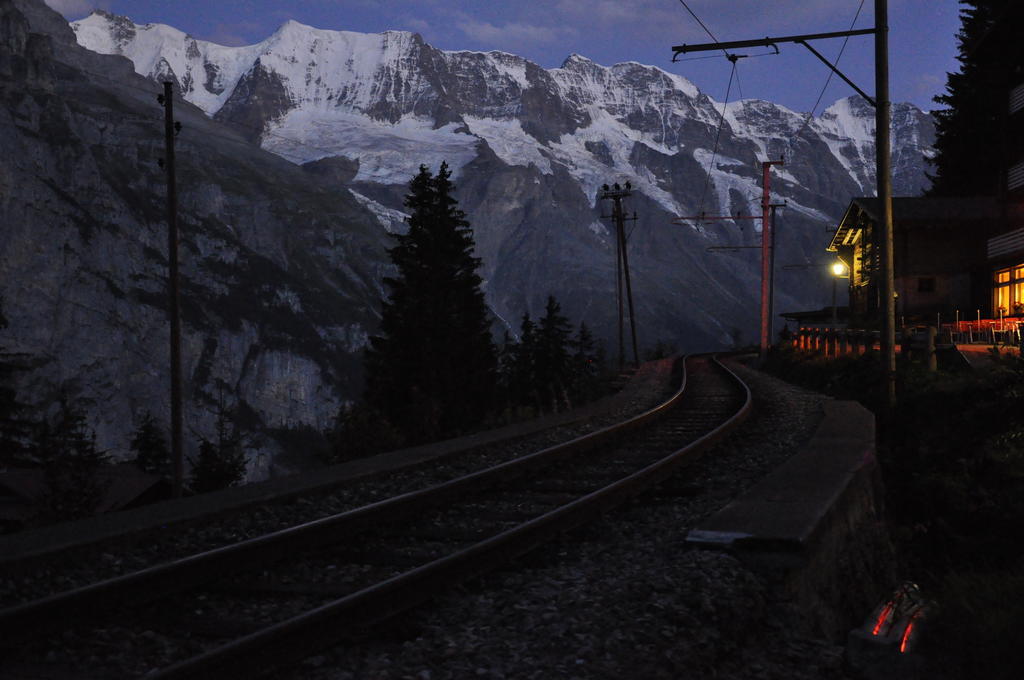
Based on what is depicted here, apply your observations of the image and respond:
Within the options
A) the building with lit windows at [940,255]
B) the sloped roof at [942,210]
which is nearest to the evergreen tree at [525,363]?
the building with lit windows at [940,255]

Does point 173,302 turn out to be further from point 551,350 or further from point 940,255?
point 551,350

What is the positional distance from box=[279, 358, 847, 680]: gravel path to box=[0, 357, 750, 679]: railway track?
0.62ft

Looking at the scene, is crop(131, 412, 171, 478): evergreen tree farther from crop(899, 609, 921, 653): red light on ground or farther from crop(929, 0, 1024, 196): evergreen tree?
crop(899, 609, 921, 653): red light on ground

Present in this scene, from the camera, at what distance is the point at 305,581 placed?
5793mm

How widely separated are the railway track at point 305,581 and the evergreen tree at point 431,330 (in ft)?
112

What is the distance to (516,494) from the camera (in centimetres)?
900

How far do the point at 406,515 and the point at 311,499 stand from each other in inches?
46.3

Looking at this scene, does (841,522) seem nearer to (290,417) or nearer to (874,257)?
(874,257)

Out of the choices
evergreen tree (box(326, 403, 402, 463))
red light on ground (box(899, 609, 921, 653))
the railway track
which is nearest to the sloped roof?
evergreen tree (box(326, 403, 402, 463))

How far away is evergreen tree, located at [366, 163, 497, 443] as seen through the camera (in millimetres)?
44156

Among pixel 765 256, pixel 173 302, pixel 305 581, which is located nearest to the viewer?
pixel 305 581

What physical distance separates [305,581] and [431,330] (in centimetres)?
3931

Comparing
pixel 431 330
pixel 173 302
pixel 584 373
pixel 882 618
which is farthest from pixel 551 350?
pixel 882 618

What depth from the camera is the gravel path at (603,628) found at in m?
4.27
